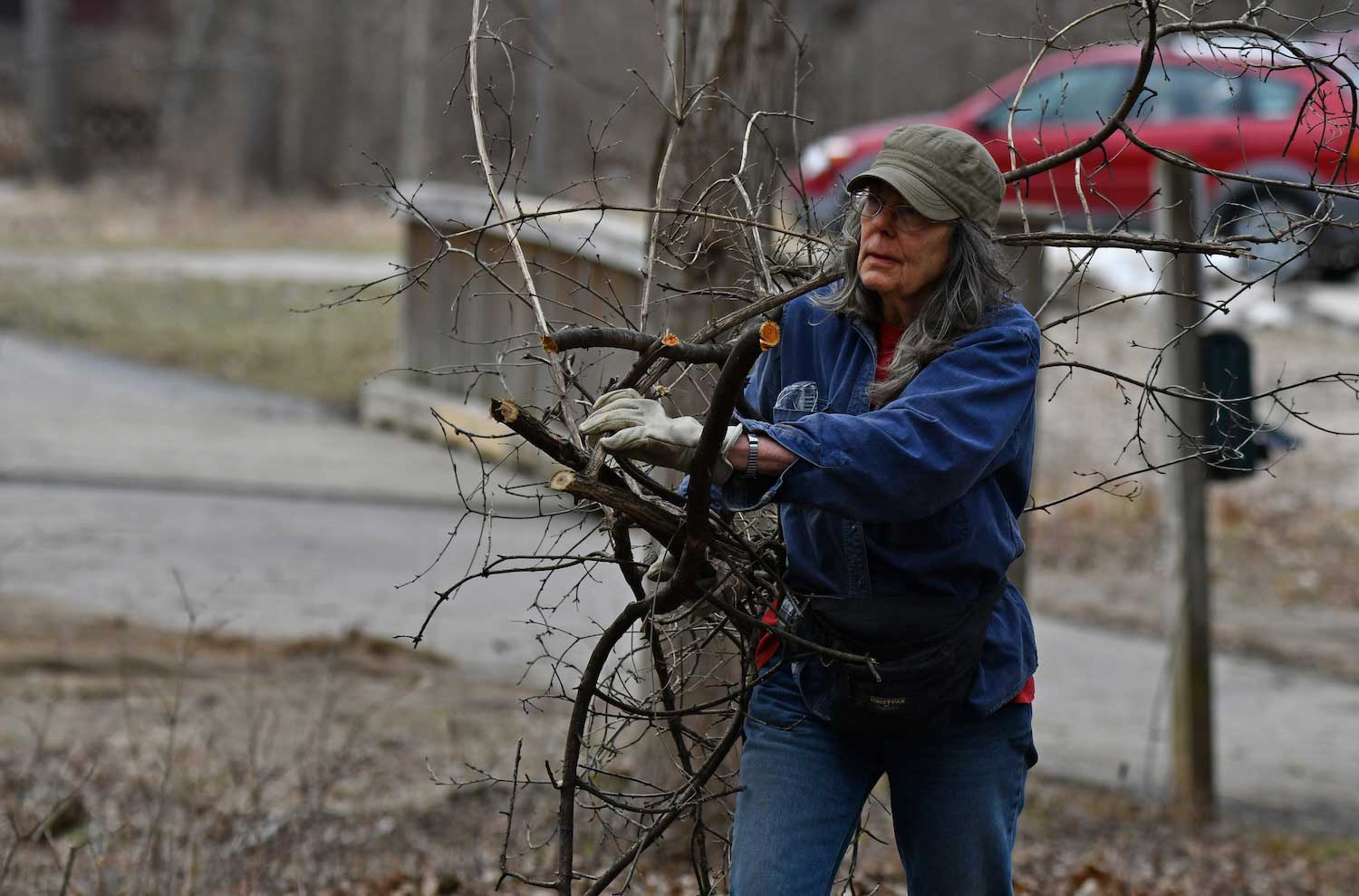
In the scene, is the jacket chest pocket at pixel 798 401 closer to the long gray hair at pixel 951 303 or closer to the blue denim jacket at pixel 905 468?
the blue denim jacket at pixel 905 468

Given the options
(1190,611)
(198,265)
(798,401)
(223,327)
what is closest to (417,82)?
(198,265)

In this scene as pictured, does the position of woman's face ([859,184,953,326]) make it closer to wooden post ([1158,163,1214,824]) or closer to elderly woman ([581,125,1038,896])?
elderly woman ([581,125,1038,896])

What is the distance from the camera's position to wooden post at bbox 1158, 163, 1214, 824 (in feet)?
21.5

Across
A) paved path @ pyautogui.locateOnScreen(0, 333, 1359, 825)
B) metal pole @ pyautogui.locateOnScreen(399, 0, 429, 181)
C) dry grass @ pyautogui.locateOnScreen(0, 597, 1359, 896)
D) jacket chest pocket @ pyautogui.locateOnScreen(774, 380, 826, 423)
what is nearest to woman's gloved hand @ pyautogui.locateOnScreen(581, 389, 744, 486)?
jacket chest pocket @ pyautogui.locateOnScreen(774, 380, 826, 423)

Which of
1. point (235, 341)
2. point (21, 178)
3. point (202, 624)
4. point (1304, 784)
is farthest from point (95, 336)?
point (21, 178)

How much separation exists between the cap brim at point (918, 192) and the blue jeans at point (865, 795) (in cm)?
78

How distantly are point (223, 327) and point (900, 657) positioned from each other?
1358 centimetres

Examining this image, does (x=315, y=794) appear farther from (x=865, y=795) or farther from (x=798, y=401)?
(x=798, y=401)

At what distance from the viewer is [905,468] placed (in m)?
2.49

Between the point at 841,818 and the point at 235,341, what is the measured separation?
501 inches

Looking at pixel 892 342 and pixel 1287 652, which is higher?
pixel 892 342

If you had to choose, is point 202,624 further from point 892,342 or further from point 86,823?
point 892,342

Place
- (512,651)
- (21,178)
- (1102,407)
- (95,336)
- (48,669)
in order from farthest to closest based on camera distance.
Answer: (21,178), (95,336), (1102,407), (512,651), (48,669)

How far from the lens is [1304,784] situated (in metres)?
6.91
